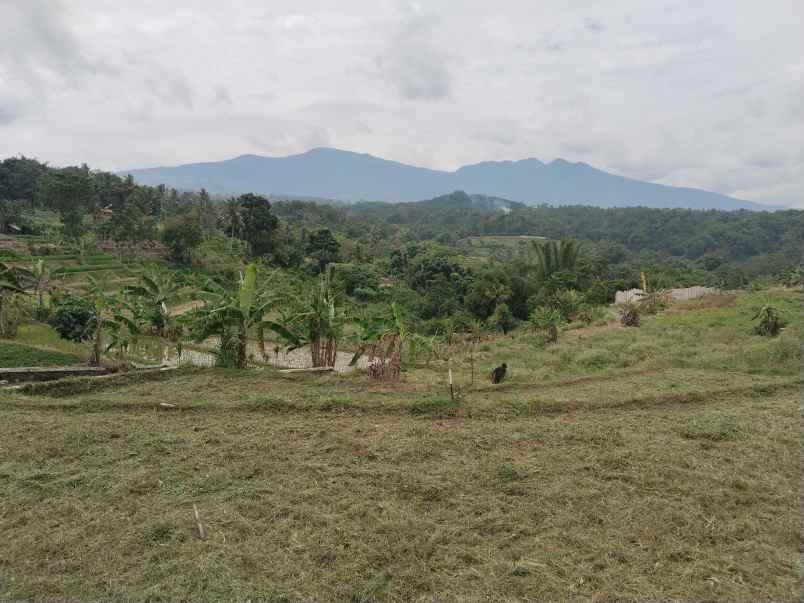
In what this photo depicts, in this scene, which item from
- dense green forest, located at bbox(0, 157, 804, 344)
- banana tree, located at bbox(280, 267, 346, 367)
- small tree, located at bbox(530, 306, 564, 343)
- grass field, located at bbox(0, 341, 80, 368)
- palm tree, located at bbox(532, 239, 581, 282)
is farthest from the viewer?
palm tree, located at bbox(532, 239, 581, 282)

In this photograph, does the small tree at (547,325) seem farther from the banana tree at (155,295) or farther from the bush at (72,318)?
the bush at (72,318)

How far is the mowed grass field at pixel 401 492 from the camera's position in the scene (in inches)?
152

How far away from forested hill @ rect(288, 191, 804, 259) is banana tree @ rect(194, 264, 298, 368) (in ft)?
212

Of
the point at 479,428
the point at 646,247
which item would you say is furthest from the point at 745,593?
the point at 646,247

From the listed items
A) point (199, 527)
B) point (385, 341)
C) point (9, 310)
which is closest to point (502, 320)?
point (385, 341)

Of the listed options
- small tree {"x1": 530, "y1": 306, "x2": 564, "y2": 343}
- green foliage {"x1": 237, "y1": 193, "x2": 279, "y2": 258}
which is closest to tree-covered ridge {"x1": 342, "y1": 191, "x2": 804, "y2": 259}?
green foliage {"x1": 237, "y1": 193, "x2": 279, "y2": 258}

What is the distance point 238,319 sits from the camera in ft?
33.1

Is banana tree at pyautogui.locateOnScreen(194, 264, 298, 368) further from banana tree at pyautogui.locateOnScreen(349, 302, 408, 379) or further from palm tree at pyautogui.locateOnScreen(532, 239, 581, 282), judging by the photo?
palm tree at pyautogui.locateOnScreen(532, 239, 581, 282)

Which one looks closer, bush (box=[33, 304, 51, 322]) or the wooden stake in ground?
the wooden stake in ground

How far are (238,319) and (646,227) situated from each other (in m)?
99.3

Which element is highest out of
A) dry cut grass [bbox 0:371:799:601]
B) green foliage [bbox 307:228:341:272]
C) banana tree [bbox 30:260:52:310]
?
green foliage [bbox 307:228:341:272]

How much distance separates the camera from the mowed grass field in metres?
3.85

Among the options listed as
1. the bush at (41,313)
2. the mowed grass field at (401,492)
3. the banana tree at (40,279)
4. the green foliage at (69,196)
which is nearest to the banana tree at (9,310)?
the banana tree at (40,279)

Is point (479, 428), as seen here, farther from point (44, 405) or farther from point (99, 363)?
point (99, 363)
